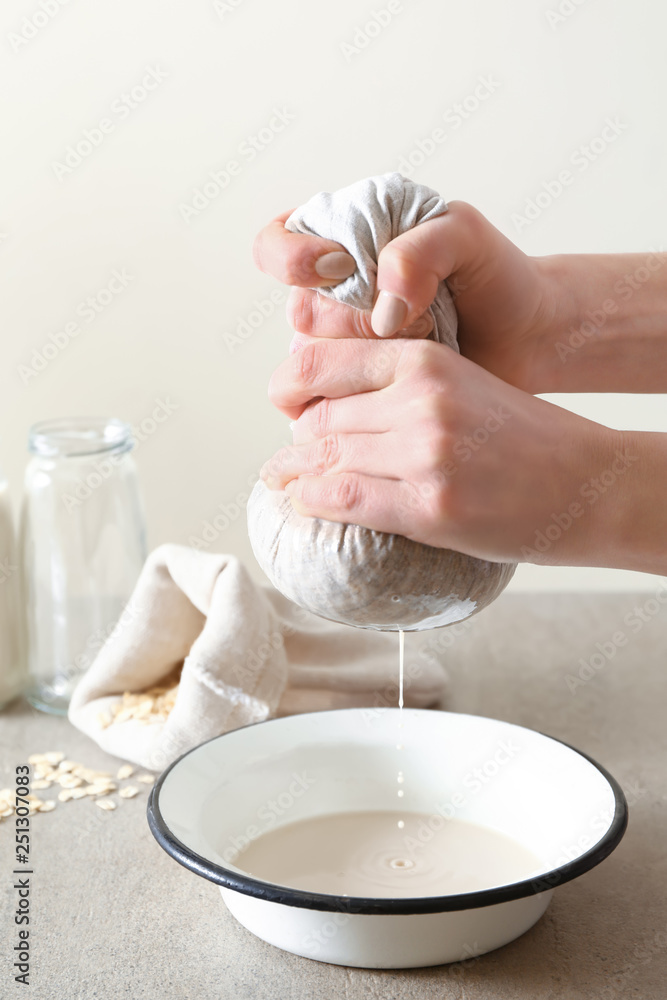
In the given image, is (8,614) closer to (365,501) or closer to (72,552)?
(72,552)

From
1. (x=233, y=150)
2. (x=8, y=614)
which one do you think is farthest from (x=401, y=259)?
(x=233, y=150)

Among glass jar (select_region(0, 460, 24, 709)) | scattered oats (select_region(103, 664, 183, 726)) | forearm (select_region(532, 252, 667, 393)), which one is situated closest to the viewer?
forearm (select_region(532, 252, 667, 393))

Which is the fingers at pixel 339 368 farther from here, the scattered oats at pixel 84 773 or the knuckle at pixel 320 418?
the scattered oats at pixel 84 773

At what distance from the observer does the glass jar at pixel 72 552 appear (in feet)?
3.34

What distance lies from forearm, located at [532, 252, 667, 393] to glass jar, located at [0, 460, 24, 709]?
59cm

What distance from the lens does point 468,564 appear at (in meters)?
0.55

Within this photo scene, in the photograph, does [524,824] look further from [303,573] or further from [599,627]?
[599,627]

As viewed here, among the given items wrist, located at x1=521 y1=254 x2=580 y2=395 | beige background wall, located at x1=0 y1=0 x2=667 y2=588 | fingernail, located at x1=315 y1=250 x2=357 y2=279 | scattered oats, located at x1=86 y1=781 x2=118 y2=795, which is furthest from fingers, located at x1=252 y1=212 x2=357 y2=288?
beige background wall, located at x1=0 y1=0 x2=667 y2=588

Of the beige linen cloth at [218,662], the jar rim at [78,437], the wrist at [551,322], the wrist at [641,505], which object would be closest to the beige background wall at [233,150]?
the jar rim at [78,437]

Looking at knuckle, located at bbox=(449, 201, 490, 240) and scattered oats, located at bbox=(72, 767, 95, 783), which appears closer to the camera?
knuckle, located at bbox=(449, 201, 490, 240)

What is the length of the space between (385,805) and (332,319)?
0.44 m

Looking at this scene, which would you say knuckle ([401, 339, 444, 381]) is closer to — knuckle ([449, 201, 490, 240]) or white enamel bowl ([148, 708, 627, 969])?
knuckle ([449, 201, 490, 240])

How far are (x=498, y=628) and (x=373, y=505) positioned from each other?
2.53ft

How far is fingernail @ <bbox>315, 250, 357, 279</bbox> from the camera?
536 millimetres
